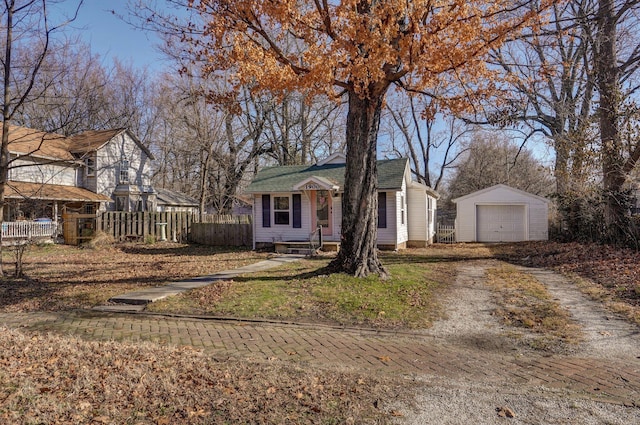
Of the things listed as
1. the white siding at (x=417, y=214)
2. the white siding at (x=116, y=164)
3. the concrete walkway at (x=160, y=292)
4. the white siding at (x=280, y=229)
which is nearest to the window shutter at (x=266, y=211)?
the white siding at (x=280, y=229)

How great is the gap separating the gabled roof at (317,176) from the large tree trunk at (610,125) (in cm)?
708

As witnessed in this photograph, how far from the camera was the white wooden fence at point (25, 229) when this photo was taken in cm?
1972

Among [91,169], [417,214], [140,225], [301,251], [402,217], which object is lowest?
[301,251]

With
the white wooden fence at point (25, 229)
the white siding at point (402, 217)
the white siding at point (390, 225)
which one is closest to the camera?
the white siding at point (390, 225)

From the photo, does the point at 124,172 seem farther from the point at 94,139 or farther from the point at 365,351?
the point at 365,351

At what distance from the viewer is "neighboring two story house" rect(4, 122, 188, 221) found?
73.7 ft

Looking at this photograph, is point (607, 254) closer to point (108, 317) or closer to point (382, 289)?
point (382, 289)

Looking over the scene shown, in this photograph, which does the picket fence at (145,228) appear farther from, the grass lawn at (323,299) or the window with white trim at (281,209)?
the grass lawn at (323,299)

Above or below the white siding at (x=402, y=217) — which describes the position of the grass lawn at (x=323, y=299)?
below

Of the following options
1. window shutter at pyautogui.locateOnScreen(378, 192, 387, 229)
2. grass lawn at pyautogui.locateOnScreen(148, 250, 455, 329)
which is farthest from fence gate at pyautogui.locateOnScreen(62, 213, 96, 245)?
grass lawn at pyautogui.locateOnScreen(148, 250, 455, 329)

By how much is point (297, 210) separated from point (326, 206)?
1359 mm

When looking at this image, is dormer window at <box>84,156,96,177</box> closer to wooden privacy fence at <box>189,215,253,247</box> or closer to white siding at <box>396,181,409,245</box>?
wooden privacy fence at <box>189,215,253,247</box>

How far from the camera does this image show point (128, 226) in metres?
22.1

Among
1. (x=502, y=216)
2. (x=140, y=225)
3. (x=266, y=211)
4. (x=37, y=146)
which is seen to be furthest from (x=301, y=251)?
(x=37, y=146)
